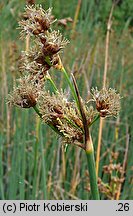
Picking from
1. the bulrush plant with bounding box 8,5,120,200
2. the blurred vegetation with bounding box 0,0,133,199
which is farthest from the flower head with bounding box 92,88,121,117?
the blurred vegetation with bounding box 0,0,133,199

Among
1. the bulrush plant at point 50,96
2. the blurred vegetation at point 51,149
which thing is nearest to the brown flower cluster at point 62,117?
the bulrush plant at point 50,96

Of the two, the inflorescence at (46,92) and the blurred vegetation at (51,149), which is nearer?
the inflorescence at (46,92)

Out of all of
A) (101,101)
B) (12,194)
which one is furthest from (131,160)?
(101,101)

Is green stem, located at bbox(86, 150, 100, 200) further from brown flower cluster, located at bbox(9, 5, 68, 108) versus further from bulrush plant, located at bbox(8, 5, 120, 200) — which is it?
brown flower cluster, located at bbox(9, 5, 68, 108)

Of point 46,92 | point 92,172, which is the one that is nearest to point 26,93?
point 46,92

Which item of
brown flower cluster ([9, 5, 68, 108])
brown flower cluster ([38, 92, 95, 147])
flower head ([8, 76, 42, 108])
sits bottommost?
brown flower cluster ([38, 92, 95, 147])

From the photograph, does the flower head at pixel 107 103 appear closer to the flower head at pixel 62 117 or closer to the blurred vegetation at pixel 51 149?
the flower head at pixel 62 117

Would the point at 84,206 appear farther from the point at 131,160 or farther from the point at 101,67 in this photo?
the point at 101,67
